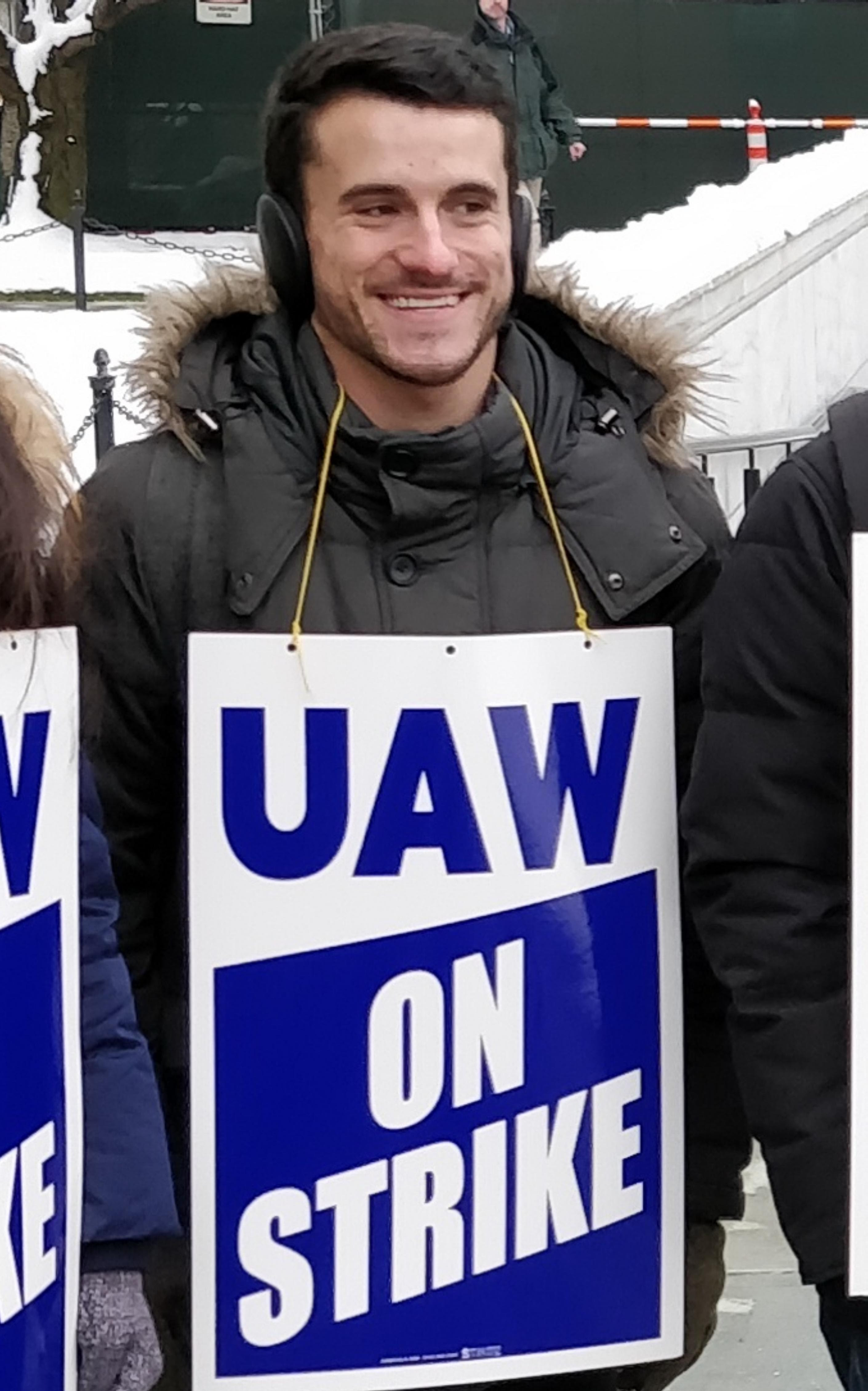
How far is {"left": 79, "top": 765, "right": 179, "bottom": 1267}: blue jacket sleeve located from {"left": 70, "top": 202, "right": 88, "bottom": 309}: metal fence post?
827 centimetres

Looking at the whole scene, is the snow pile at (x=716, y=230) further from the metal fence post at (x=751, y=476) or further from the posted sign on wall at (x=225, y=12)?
the posted sign on wall at (x=225, y=12)

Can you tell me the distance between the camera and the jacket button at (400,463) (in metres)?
2.26

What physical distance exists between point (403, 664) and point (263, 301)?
495mm

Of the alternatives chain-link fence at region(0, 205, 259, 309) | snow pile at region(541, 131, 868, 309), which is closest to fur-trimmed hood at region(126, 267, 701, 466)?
chain-link fence at region(0, 205, 259, 309)

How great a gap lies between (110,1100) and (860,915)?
0.78m

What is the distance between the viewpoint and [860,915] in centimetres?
200

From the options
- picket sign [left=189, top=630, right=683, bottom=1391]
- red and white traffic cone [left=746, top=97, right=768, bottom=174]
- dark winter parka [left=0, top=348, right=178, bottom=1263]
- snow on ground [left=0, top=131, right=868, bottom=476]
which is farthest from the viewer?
red and white traffic cone [left=746, top=97, right=768, bottom=174]

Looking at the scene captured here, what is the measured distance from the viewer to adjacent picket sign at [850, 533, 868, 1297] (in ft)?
6.50

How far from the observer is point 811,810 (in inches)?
79.7

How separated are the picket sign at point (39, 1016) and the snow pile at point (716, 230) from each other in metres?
6.59

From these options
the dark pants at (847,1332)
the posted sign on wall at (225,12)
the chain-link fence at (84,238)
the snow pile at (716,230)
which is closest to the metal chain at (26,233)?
the chain-link fence at (84,238)

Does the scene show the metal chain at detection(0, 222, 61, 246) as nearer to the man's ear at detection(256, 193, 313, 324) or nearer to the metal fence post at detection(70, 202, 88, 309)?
the metal fence post at detection(70, 202, 88, 309)

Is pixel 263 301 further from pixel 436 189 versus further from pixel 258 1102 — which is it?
pixel 258 1102

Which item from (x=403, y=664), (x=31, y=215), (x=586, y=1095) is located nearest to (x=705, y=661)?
(x=403, y=664)
